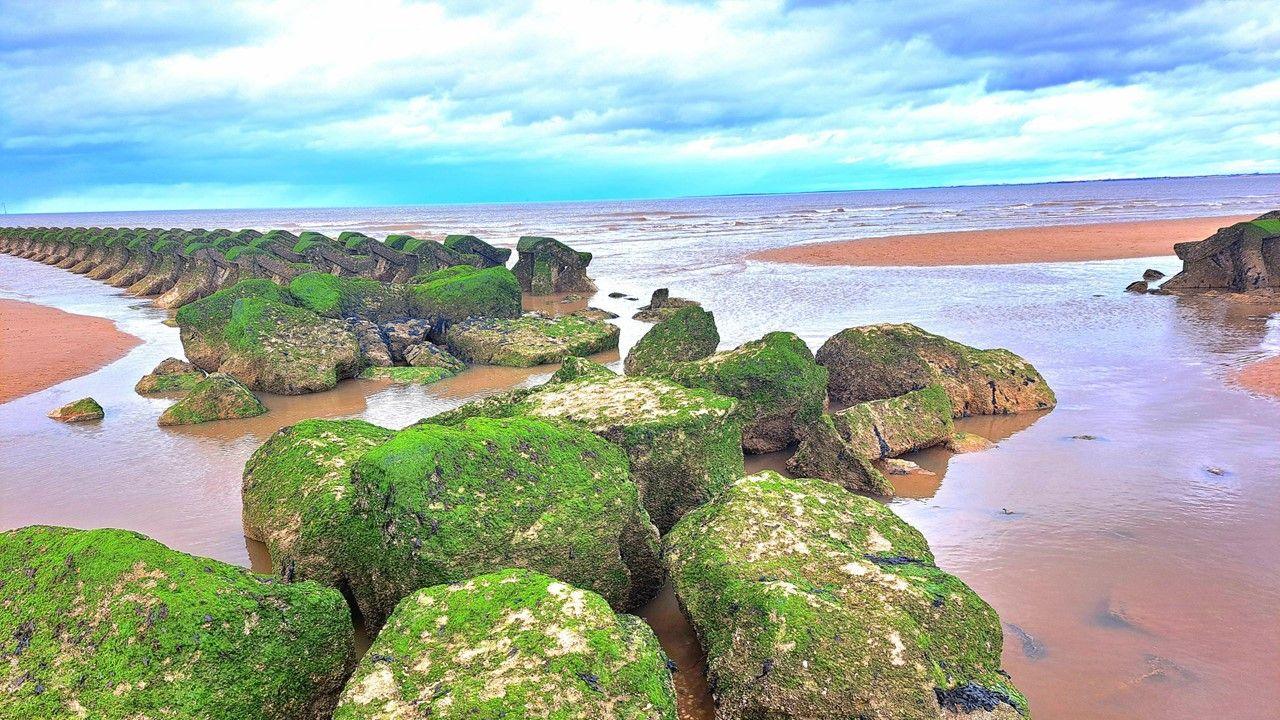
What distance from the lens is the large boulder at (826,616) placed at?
13.8 ft

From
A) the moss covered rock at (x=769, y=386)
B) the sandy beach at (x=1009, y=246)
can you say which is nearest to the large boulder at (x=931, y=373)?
the moss covered rock at (x=769, y=386)

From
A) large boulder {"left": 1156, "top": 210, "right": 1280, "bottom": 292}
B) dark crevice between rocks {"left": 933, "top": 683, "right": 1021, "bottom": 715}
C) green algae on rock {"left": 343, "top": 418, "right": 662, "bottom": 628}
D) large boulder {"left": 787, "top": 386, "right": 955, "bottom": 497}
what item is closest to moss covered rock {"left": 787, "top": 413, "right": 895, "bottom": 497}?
large boulder {"left": 787, "top": 386, "right": 955, "bottom": 497}

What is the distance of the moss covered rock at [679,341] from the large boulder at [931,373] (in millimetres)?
1898

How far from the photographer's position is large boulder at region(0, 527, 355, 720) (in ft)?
12.8

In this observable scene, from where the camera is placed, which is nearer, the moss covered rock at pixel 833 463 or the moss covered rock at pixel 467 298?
the moss covered rock at pixel 833 463

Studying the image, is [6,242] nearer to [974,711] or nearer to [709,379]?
[709,379]

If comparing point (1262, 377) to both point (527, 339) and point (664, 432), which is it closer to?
point (664, 432)

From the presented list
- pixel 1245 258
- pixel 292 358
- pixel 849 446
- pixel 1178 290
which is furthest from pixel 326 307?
pixel 1245 258

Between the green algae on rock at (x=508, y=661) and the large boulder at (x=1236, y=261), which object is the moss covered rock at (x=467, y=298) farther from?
the large boulder at (x=1236, y=261)

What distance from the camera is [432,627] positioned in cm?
413

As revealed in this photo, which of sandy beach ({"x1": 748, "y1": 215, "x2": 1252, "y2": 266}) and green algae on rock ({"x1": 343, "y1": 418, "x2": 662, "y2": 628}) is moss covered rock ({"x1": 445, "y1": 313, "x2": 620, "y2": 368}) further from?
sandy beach ({"x1": 748, "y1": 215, "x2": 1252, "y2": 266})

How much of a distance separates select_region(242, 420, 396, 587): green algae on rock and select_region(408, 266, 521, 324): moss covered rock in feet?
29.2

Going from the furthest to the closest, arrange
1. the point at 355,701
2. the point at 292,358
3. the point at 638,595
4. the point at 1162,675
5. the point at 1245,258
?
the point at 1245,258 → the point at 292,358 → the point at 638,595 → the point at 1162,675 → the point at 355,701

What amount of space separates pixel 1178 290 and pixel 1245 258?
1739 mm
